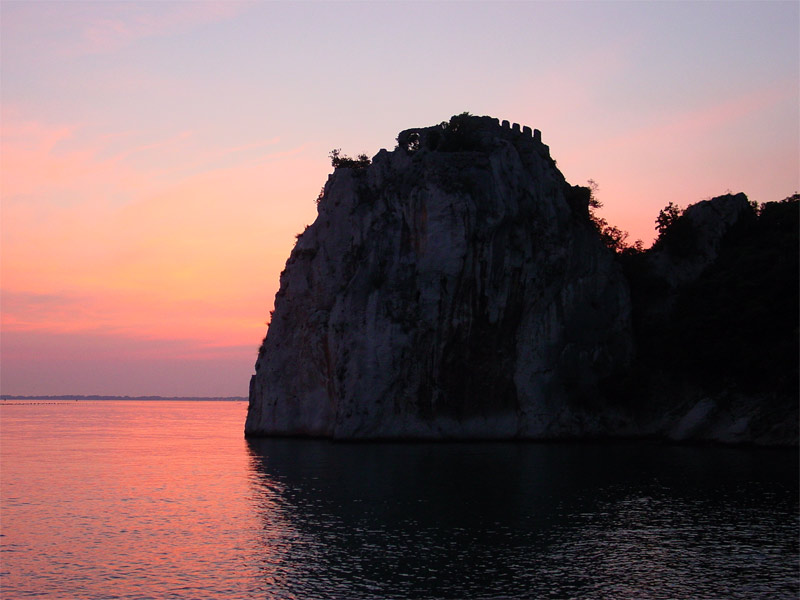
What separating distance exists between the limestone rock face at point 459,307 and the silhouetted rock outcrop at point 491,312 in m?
0.11

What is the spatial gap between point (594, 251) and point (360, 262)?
1913 cm

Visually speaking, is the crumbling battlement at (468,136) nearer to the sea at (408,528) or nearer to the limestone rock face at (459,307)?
the limestone rock face at (459,307)

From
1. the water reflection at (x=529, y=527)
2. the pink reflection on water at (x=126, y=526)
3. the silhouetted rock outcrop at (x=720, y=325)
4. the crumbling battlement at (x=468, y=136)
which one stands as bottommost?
the pink reflection on water at (x=126, y=526)

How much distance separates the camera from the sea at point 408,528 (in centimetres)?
1938

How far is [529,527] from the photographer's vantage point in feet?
84.0

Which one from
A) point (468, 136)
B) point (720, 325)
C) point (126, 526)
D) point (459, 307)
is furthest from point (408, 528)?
point (468, 136)

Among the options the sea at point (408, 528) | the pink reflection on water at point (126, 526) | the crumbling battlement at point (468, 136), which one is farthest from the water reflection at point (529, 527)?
the crumbling battlement at point (468, 136)

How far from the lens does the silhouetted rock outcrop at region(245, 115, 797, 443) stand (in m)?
58.0

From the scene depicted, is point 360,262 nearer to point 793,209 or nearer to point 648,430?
point 648,430

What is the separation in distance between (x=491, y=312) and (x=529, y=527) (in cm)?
3425

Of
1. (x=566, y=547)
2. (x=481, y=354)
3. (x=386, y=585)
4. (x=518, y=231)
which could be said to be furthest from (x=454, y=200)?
(x=386, y=585)

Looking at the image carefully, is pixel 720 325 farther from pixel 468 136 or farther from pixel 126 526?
pixel 126 526

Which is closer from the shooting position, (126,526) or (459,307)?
(126,526)

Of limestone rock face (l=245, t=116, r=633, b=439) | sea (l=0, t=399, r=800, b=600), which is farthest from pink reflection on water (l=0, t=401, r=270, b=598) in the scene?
limestone rock face (l=245, t=116, r=633, b=439)
